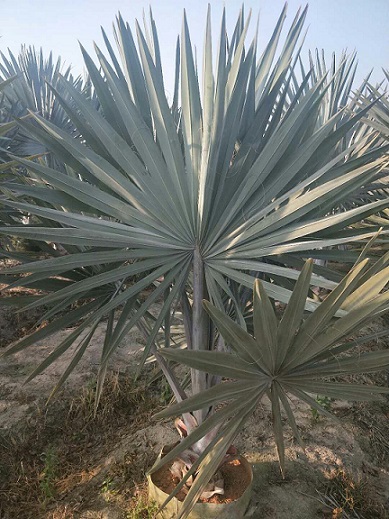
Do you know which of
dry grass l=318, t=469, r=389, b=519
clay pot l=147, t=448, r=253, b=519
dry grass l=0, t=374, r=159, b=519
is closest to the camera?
clay pot l=147, t=448, r=253, b=519

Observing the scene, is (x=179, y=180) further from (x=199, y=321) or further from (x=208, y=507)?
(x=208, y=507)

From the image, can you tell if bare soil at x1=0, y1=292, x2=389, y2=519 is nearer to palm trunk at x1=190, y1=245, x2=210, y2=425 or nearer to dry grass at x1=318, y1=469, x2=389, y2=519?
dry grass at x1=318, y1=469, x2=389, y2=519

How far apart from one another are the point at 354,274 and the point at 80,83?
8.38 metres

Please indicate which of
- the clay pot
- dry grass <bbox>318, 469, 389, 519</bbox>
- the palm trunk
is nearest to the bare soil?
dry grass <bbox>318, 469, 389, 519</bbox>

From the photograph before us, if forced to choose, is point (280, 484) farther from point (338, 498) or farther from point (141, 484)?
point (141, 484)

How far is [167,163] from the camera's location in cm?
168

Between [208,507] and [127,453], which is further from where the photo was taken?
[127,453]

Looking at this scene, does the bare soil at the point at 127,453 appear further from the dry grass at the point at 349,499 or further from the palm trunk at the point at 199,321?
the palm trunk at the point at 199,321

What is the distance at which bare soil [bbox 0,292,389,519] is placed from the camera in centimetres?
261

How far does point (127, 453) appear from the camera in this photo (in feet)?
9.73

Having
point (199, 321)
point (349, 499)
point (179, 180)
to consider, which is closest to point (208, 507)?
point (199, 321)

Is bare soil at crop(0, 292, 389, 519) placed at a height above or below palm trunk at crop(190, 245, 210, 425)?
below

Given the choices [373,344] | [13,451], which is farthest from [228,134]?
[373,344]

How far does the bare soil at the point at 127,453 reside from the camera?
8.55 feet
